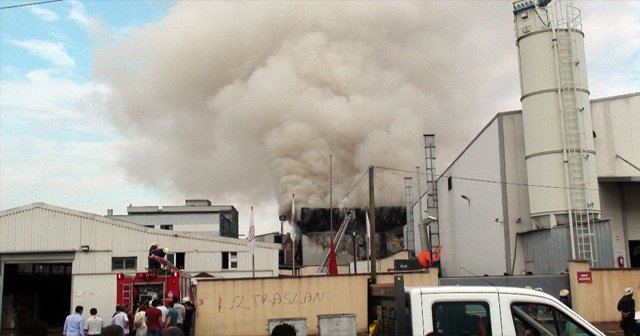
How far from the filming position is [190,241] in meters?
32.3

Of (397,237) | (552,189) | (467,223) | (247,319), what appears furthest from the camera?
(397,237)

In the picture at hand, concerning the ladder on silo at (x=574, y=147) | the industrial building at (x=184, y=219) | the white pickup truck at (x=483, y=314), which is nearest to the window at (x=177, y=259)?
the ladder on silo at (x=574, y=147)

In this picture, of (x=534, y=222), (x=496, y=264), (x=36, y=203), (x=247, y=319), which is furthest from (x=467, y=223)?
(x=36, y=203)

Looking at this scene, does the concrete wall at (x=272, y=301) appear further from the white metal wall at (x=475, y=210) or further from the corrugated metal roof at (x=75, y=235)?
the white metal wall at (x=475, y=210)

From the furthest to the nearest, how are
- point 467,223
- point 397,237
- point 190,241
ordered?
Result: point 397,237, point 467,223, point 190,241

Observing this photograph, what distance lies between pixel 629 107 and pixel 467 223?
12.0 m

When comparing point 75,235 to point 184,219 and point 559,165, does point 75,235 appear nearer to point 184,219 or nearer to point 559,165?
point 559,165

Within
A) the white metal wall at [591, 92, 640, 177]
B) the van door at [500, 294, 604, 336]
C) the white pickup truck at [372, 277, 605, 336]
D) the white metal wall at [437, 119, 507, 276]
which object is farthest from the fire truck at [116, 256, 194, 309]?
the white metal wall at [591, 92, 640, 177]

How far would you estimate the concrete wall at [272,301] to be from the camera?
2103cm

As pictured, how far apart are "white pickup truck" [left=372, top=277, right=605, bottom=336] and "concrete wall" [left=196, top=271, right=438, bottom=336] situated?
15030mm

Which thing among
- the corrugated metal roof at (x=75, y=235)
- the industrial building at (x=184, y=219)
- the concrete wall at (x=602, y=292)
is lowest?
the concrete wall at (x=602, y=292)

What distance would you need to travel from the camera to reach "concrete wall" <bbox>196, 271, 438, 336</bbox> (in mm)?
21031

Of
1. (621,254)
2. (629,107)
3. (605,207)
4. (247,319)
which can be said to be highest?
(629,107)

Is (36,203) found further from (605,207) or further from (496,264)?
(605,207)
